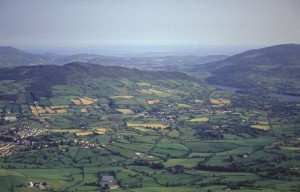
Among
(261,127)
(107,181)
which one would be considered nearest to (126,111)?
(261,127)

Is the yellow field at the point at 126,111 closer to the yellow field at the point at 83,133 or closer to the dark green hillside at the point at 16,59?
the yellow field at the point at 83,133

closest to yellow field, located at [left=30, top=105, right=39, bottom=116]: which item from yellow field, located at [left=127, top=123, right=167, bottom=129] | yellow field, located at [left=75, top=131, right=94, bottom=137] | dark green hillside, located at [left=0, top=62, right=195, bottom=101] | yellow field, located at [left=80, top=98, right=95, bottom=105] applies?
yellow field, located at [left=80, top=98, right=95, bottom=105]

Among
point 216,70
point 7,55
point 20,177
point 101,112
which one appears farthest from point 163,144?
point 7,55

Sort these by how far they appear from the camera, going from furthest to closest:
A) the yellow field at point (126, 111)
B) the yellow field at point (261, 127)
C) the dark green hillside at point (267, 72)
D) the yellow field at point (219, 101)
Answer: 1. the dark green hillside at point (267, 72)
2. the yellow field at point (219, 101)
3. the yellow field at point (126, 111)
4. the yellow field at point (261, 127)

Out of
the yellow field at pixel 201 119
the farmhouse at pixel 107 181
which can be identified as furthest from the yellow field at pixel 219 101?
the farmhouse at pixel 107 181

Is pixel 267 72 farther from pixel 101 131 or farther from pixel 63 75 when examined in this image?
pixel 101 131
